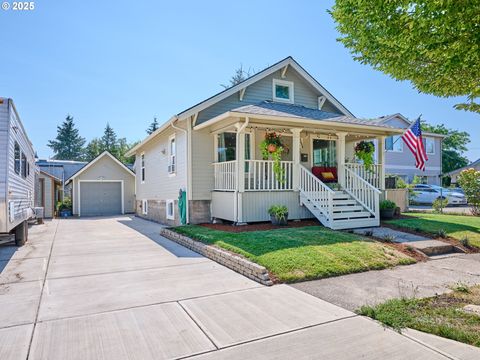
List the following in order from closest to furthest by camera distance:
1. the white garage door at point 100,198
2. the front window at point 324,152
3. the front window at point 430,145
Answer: the front window at point 324,152, the white garage door at point 100,198, the front window at point 430,145

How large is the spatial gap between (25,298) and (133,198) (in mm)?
17771

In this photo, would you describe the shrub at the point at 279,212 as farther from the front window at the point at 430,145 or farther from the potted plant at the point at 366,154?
the front window at the point at 430,145

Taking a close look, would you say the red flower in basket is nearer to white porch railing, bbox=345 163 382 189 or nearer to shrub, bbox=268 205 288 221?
shrub, bbox=268 205 288 221

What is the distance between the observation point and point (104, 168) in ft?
69.2

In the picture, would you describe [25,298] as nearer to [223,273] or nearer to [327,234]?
[223,273]

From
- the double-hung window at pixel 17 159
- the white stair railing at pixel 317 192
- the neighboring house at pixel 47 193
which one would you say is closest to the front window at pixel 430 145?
the white stair railing at pixel 317 192

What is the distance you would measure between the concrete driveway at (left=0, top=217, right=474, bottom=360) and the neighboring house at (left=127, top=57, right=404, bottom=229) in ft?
14.5

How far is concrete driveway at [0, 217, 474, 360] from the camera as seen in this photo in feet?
9.62

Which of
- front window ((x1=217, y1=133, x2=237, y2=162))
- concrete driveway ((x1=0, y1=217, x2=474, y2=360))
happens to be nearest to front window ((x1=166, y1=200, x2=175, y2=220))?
front window ((x1=217, y1=133, x2=237, y2=162))

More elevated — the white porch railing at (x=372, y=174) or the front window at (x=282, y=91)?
the front window at (x=282, y=91)

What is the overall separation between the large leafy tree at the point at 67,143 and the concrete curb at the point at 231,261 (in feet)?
207

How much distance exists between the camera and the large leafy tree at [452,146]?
149 ft

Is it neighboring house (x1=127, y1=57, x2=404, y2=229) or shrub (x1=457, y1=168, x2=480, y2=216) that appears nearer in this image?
neighboring house (x1=127, y1=57, x2=404, y2=229)

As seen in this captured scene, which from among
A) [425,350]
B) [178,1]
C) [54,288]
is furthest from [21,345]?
[178,1]
